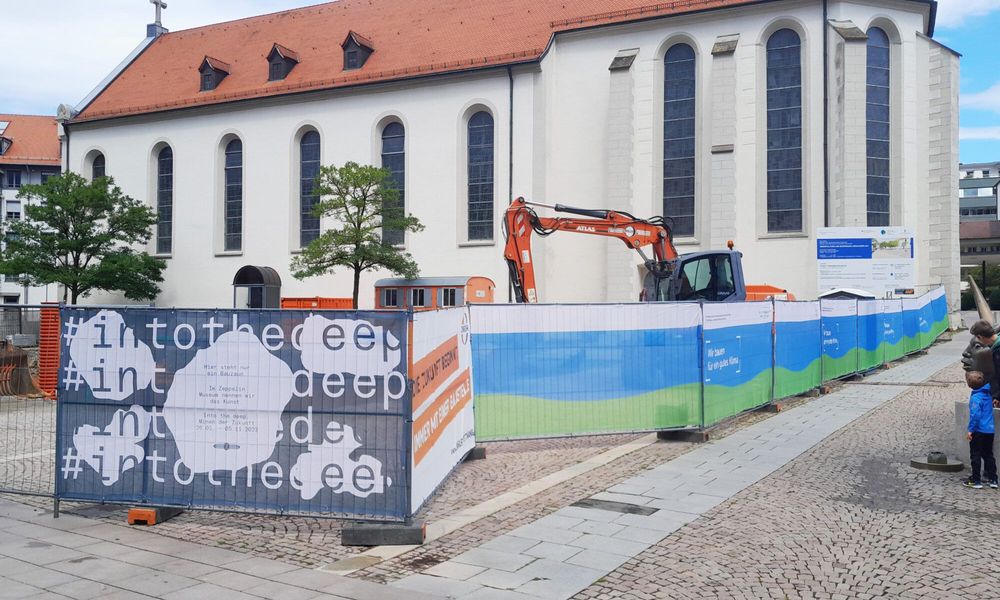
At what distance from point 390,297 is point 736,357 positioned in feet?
69.2

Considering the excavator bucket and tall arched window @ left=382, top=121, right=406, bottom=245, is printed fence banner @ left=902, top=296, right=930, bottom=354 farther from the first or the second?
the excavator bucket

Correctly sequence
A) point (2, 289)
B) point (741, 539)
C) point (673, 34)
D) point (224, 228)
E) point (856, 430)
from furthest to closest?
point (2, 289)
point (224, 228)
point (673, 34)
point (856, 430)
point (741, 539)

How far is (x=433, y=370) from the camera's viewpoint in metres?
6.64

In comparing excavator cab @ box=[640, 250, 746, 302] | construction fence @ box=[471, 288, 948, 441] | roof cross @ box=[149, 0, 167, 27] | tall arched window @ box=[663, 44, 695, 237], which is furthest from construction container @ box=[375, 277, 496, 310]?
roof cross @ box=[149, 0, 167, 27]

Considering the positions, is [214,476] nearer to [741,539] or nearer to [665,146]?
[741,539]

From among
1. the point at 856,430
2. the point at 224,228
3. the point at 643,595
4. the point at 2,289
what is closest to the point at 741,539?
the point at 643,595

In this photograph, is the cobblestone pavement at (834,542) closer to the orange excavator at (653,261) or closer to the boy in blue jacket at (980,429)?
the boy in blue jacket at (980,429)

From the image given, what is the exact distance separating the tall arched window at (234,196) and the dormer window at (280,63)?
3731mm

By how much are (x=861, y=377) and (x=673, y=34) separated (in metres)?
17.7

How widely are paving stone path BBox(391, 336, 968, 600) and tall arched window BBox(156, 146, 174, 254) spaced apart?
37347 millimetres

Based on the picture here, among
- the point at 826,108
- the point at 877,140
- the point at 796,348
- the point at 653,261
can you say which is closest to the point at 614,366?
the point at 796,348

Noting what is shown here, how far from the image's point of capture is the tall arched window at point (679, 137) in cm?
3094

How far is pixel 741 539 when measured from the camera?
19.9 ft

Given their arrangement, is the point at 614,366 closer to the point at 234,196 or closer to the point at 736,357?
the point at 736,357
